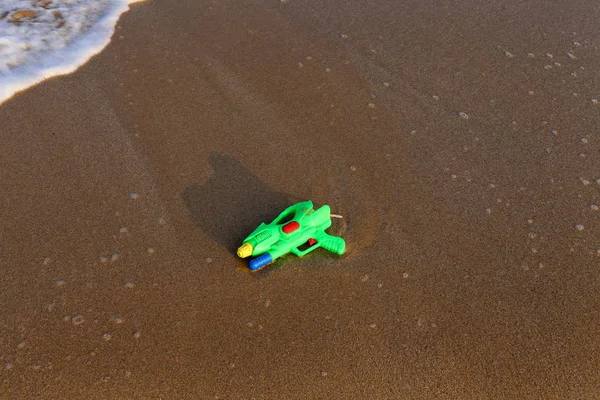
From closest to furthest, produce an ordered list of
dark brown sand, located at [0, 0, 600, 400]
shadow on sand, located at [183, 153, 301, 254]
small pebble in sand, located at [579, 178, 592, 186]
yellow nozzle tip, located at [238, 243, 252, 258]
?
dark brown sand, located at [0, 0, 600, 400], yellow nozzle tip, located at [238, 243, 252, 258], shadow on sand, located at [183, 153, 301, 254], small pebble in sand, located at [579, 178, 592, 186]

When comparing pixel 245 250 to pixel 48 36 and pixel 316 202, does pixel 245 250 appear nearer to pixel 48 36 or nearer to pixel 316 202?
pixel 316 202

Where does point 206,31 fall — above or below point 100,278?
above

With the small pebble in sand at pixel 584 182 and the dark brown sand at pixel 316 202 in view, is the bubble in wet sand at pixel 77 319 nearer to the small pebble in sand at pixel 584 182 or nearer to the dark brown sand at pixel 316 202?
the dark brown sand at pixel 316 202

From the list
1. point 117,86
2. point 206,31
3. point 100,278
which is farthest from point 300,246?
point 206,31

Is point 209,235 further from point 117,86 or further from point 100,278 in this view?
point 117,86

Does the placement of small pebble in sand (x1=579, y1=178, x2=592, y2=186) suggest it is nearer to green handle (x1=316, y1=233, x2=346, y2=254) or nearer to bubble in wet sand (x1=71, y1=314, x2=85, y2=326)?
green handle (x1=316, y1=233, x2=346, y2=254)

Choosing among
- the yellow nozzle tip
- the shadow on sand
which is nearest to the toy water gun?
the yellow nozzle tip

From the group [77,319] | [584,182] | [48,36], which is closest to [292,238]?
[77,319]
